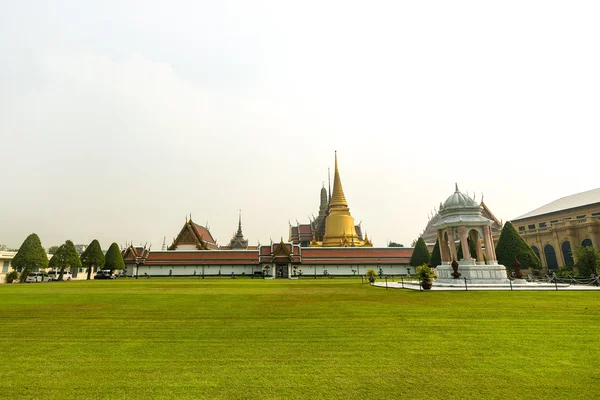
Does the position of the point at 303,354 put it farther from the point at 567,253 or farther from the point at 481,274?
the point at 567,253

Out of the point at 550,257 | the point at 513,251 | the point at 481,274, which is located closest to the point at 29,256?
the point at 481,274

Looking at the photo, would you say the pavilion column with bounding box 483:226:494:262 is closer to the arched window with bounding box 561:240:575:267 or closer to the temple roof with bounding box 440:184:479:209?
the temple roof with bounding box 440:184:479:209

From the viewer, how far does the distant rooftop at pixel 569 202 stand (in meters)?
49.3

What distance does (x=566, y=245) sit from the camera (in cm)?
4600

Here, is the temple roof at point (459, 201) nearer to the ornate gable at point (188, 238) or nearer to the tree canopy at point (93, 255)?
the ornate gable at point (188, 238)

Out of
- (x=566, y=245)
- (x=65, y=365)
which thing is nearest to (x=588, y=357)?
(x=65, y=365)

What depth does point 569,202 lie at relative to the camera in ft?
176

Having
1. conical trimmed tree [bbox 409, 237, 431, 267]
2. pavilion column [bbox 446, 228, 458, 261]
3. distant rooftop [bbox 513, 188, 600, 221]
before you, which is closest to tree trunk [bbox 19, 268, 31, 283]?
pavilion column [bbox 446, 228, 458, 261]

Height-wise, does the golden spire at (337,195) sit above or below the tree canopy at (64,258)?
above

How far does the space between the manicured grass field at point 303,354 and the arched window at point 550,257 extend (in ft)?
148

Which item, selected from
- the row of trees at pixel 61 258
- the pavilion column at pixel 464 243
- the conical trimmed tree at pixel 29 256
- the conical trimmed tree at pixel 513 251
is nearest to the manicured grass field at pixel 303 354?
the pavilion column at pixel 464 243

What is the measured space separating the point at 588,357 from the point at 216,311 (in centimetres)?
1034

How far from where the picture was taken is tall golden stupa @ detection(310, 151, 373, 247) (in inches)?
2680

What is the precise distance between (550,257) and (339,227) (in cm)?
3683
